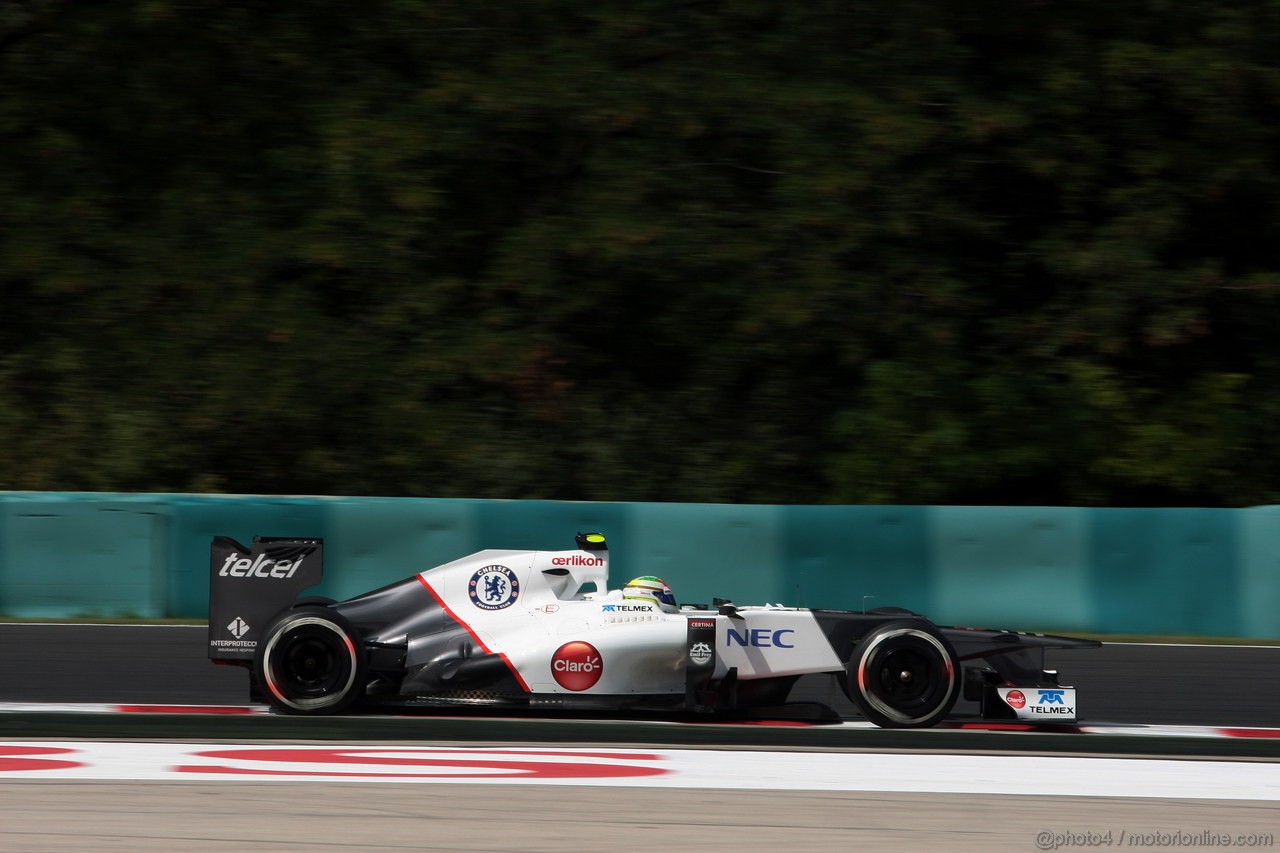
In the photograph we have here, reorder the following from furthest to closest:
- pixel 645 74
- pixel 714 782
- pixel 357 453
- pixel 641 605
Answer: pixel 645 74
pixel 357 453
pixel 641 605
pixel 714 782

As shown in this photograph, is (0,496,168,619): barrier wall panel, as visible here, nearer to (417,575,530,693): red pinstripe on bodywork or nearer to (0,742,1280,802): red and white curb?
(0,742,1280,802): red and white curb

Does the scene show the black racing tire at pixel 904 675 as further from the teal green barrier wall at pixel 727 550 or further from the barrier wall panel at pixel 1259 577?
the barrier wall panel at pixel 1259 577

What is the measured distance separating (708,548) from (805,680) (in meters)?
2.74

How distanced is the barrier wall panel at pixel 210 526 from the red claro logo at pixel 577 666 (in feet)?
15.5

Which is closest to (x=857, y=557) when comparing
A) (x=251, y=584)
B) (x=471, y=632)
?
(x=471, y=632)

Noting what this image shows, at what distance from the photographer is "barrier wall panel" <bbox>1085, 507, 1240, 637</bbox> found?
11.0m

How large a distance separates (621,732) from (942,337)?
9765 millimetres

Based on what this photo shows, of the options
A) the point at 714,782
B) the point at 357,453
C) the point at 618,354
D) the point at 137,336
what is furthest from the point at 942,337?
the point at 714,782

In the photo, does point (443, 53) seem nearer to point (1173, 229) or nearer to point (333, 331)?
point (333, 331)

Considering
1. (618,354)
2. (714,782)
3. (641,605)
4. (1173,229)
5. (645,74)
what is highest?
(645,74)

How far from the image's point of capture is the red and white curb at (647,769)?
611 centimetres

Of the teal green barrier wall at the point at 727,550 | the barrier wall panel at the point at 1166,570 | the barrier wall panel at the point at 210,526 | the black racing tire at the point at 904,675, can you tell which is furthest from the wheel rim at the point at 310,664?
the barrier wall panel at the point at 1166,570

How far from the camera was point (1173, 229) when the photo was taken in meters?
16.4

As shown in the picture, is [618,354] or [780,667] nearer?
[780,667]
